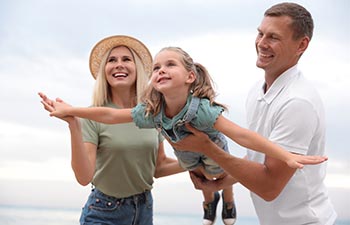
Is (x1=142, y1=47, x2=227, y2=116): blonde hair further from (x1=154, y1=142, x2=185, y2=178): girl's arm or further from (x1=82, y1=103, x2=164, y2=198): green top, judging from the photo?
(x1=154, y1=142, x2=185, y2=178): girl's arm

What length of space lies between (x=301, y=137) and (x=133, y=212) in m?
0.96

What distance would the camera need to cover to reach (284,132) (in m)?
2.56

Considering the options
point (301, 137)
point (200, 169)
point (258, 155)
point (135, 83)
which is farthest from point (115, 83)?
point (301, 137)

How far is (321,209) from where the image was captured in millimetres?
2693

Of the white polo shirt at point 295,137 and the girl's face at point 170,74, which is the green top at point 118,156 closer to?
the girl's face at point 170,74

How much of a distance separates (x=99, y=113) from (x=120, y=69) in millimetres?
388

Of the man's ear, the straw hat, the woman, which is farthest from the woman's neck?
the man's ear

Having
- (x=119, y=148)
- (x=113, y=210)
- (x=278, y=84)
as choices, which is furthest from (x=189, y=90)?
(x=113, y=210)

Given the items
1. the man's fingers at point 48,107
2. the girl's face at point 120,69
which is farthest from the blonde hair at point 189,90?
the man's fingers at point 48,107

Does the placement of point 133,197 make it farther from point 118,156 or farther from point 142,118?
point 142,118

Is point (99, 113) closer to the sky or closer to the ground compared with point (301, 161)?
closer to the sky

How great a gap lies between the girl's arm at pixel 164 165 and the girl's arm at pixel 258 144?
2.29ft

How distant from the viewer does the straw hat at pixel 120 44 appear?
3.17m

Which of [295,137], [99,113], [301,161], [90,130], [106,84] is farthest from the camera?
[106,84]
